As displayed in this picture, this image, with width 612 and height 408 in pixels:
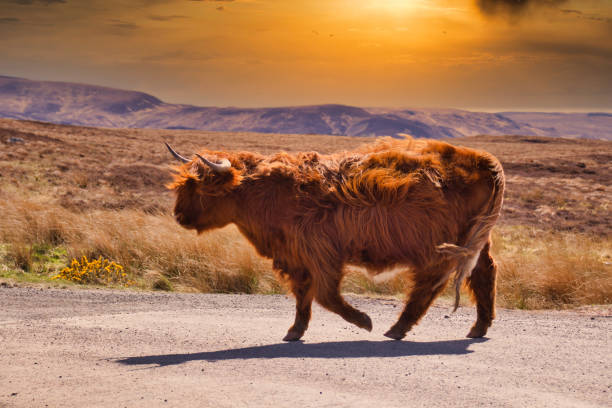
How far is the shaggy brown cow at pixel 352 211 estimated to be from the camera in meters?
4.64

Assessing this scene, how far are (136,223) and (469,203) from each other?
322 inches

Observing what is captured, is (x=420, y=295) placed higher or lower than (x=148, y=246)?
higher

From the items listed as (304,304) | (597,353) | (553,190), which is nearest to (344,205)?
(304,304)

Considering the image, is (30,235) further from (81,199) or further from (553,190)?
(553,190)

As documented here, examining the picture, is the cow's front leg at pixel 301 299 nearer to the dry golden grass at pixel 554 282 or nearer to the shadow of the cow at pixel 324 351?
the shadow of the cow at pixel 324 351

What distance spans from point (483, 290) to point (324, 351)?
158 cm

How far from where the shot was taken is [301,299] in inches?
193

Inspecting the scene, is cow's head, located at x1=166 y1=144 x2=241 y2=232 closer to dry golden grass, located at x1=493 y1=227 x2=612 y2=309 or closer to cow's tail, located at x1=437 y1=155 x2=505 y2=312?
cow's tail, located at x1=437 y1=155 x2=505 y2=312

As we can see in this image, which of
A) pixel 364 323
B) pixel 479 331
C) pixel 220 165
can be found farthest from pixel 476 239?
pixel 220 165

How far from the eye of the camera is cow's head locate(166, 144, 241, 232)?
15.9 ft

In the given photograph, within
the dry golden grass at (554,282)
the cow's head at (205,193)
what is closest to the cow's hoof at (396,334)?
the cow's head at (205,193)

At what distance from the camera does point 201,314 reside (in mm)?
6289

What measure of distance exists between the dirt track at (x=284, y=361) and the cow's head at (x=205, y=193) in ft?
3.25

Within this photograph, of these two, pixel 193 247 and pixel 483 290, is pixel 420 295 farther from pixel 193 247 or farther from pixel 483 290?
pixel 193 247
